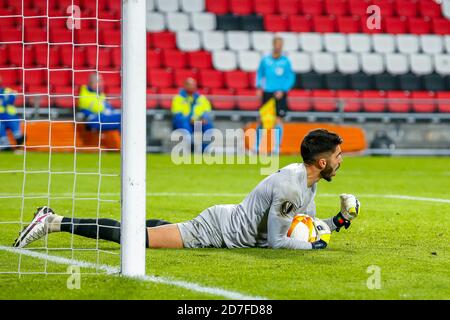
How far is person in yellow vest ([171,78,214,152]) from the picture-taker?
70.8 ft

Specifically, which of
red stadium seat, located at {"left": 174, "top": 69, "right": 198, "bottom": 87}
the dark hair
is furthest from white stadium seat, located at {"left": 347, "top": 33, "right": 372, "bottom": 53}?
the dark hair

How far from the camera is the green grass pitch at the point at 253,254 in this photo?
19.8 feet

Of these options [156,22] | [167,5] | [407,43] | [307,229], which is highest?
[167,5]

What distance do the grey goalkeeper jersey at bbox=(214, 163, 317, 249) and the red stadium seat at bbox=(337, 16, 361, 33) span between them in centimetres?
2033

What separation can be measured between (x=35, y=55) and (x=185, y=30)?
4062 millimetres

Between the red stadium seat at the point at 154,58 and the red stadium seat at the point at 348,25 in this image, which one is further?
the red stadium seat at the point at 348,25

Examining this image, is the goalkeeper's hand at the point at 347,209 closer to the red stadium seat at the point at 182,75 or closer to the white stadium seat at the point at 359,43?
the red stadium seat at the point at 182,75

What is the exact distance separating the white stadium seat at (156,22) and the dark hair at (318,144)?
18.7 meters

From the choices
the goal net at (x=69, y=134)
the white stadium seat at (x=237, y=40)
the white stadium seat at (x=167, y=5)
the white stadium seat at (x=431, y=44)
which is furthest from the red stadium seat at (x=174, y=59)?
the white stadium seat at (x=431, y=44)

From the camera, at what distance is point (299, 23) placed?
2764 centimetres

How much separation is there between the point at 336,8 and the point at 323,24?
0.97 meters

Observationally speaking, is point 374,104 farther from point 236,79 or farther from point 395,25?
point 395,25

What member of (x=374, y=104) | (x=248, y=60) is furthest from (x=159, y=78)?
(x=374, y=104)

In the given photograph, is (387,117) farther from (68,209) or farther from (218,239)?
A: (218,239)
